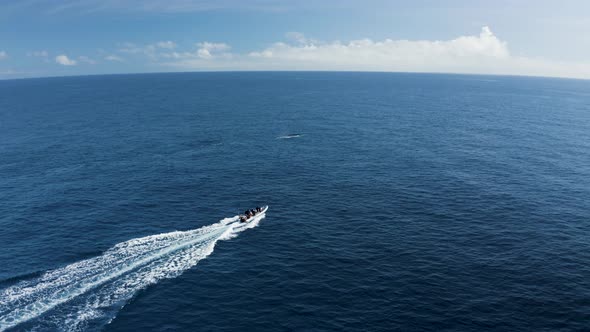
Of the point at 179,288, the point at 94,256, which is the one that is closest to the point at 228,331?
the point at 179,288

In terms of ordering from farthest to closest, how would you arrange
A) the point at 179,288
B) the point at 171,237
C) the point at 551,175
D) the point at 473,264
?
the point at 551,175
the point at 171,237
the point at 473,264
the point at 179,288

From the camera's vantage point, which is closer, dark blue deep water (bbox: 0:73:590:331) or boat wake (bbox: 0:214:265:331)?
boat wake (bbox: 0:214:265:331)

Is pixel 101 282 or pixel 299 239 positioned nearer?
pixel 101 282

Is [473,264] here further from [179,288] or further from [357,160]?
[357,160]

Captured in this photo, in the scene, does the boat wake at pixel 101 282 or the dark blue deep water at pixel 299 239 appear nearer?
the boat wake at pixel 101 282
